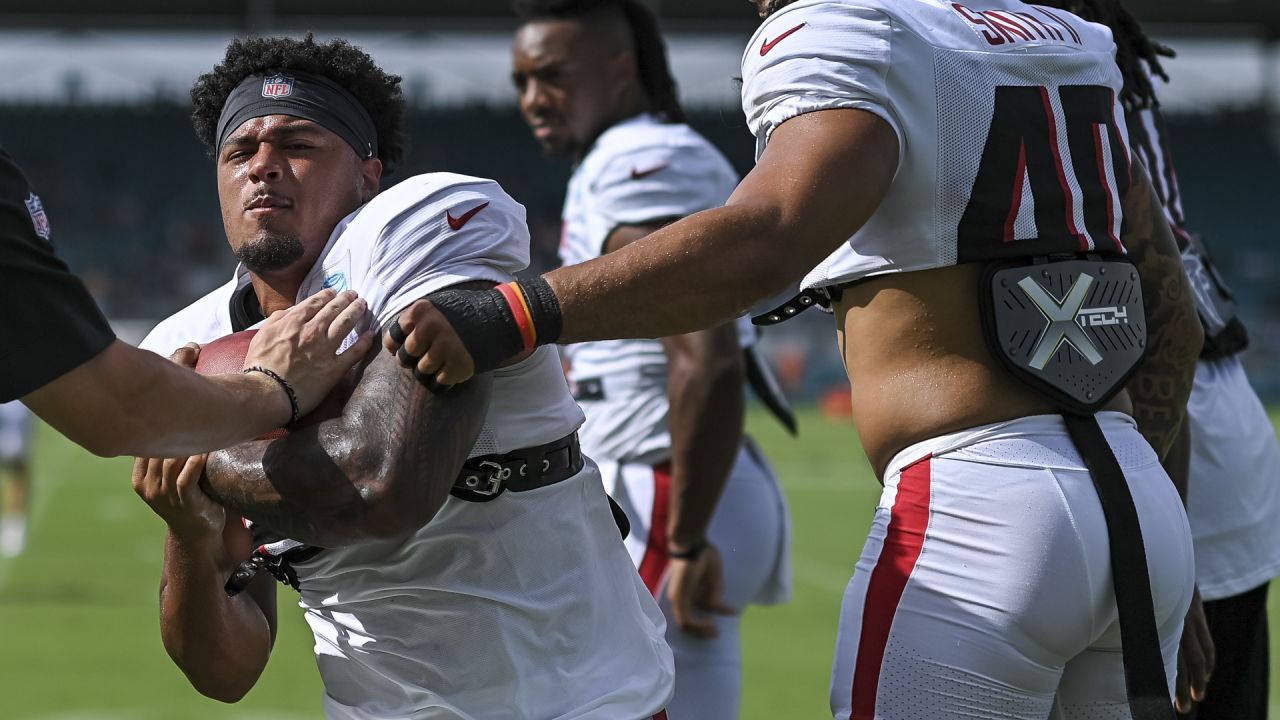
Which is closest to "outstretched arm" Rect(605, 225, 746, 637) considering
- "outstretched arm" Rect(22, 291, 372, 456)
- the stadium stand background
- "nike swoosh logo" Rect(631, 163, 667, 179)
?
"nike swoosh logo" Rect(631, 163, 667, 179)

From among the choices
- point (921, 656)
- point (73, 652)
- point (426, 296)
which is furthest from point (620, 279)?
point (73, 652)

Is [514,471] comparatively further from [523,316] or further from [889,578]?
[889,578]

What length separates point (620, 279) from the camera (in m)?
2.13

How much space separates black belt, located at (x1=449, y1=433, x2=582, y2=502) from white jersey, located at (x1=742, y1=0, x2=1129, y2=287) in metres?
0.55

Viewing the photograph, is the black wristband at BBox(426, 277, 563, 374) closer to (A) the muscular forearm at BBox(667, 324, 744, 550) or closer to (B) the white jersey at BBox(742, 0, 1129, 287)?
(B) the white jersey at BBox(742, 0, 1129, 287)

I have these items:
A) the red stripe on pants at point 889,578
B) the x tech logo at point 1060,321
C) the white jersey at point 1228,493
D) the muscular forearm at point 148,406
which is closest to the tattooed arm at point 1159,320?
the x tech logo at point 1060,321

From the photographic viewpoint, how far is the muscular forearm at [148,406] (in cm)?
202

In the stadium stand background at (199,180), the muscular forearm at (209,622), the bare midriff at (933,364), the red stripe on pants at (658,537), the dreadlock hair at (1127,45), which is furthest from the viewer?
the stadium stand background at (199,180)

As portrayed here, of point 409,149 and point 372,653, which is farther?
point 409,149

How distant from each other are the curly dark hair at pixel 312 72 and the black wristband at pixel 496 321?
0.82m

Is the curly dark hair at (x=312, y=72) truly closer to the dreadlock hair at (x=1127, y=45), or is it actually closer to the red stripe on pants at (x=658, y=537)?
the dreadlock hair at (x=1127, y=45)

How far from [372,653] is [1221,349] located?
6.99 feet

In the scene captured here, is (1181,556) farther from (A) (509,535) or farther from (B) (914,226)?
(A) (509,535)

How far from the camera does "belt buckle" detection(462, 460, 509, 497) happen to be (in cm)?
241
